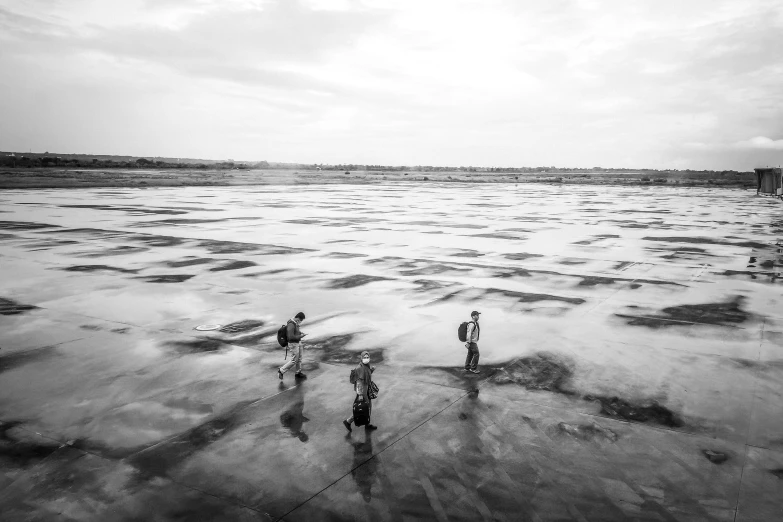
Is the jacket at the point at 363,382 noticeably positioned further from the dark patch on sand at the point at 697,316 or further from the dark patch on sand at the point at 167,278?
the dark patch on sand at the point at 167,278

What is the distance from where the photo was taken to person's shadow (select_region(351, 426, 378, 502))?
24.6 ft

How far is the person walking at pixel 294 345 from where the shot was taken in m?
11.2

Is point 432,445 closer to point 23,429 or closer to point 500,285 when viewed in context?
point 23,429

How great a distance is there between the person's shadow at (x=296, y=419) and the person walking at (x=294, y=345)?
2.99ft

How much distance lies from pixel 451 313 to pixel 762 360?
761 centimetres

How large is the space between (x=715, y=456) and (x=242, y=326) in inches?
435

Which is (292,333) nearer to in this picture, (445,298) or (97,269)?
(445,298)

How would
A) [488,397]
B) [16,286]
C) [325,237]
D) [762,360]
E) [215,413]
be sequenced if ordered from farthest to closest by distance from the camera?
[325,237] < [16,286] < [762,360] < [488,397] < [215,413]

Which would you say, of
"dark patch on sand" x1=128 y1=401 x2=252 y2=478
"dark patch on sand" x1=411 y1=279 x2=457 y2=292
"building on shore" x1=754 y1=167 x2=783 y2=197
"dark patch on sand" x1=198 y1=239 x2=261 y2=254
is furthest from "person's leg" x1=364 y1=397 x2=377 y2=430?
"building on shore" x1=754 y1=167 x2=783 y2=197

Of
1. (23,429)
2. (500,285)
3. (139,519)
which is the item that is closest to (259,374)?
(23,429)

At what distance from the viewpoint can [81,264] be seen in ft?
75.4

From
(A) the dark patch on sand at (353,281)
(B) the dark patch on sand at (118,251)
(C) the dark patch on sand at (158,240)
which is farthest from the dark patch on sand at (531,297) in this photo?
(C) the dark patch on sand at (158,240)

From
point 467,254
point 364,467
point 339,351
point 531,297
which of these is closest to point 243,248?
point 467,254

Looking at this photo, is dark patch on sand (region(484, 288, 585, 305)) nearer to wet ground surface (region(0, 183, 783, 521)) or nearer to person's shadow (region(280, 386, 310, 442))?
wet ground surface (region(0, 183, 783, 521))
